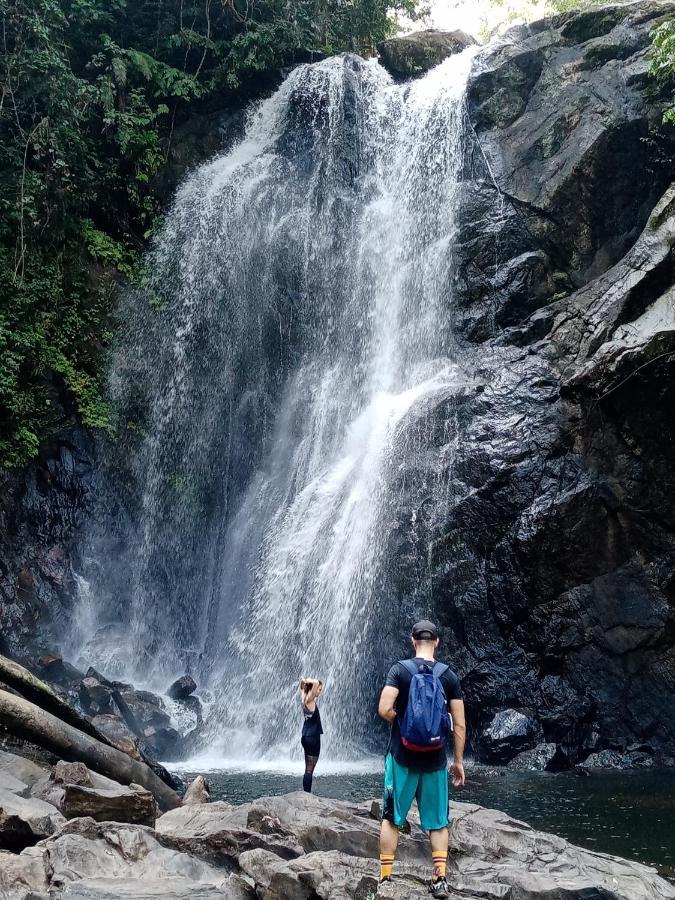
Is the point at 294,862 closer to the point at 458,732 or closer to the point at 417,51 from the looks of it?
the point at 458,732

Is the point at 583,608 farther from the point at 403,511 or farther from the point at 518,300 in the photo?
the point at 518,300

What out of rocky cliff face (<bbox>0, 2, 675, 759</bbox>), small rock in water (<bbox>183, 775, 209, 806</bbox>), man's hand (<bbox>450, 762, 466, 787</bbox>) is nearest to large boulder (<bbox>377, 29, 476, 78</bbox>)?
rocky cliff face (<bbox>0, 2, 675, 759</bbox>)

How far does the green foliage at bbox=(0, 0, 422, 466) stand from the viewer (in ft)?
52.1

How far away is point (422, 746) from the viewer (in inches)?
170

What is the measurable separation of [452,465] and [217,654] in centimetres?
593

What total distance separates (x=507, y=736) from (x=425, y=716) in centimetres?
799

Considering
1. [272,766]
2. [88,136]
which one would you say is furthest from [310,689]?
[88,136]

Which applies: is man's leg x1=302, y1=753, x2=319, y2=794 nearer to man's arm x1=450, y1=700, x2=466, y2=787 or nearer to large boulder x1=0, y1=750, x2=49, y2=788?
large boulder x1=0, y1=750, x2=49, y2=788

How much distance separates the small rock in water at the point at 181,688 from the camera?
1366 cm

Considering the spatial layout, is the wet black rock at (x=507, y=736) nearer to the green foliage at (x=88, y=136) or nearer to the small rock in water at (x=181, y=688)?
the small rock in water at (x=181, y=688)

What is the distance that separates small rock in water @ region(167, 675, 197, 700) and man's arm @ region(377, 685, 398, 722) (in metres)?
10.2

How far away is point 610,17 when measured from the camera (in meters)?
17.4

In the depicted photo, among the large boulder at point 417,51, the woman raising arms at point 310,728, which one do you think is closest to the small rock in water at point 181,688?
the woman raising arms at point 310,728

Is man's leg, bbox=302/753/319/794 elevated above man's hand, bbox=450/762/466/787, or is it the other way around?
man's hand, bbox=450/762/466/787
